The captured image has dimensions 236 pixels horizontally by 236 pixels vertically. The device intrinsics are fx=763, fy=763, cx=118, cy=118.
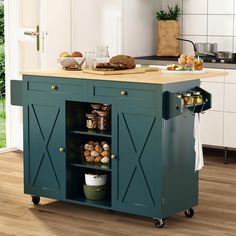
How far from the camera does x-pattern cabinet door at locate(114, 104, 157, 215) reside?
4422mm

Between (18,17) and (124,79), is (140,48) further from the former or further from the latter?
(124,79)

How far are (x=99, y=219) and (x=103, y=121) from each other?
0.61 metres

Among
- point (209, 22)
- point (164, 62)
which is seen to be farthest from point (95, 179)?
point (209, 22)

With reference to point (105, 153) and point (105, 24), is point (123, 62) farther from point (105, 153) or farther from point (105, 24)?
point (105, 24)

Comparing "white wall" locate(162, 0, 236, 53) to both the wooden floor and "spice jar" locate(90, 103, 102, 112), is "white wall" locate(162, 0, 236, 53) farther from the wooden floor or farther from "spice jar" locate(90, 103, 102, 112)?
"spice jar" locate(90, 103, 102, 112)

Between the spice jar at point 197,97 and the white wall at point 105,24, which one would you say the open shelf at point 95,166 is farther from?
the white wall at point 105,24

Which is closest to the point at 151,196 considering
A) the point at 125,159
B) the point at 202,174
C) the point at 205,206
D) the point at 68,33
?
the point at 125,159

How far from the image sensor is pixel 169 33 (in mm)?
6895

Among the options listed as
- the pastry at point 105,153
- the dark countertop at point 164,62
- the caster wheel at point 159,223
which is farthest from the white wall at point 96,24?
the caster wheel at point 159,223

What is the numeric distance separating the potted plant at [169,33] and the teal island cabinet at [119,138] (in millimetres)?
2133

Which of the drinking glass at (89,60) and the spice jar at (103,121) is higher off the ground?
the drinking glass at (89,60)

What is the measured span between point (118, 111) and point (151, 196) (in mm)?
537

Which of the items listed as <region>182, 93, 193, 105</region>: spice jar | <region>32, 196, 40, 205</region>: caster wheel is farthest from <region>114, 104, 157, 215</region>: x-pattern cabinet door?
<region>32, 196, 40, 205</region>: caster wheel

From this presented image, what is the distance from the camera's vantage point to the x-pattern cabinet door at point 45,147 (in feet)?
15.8
